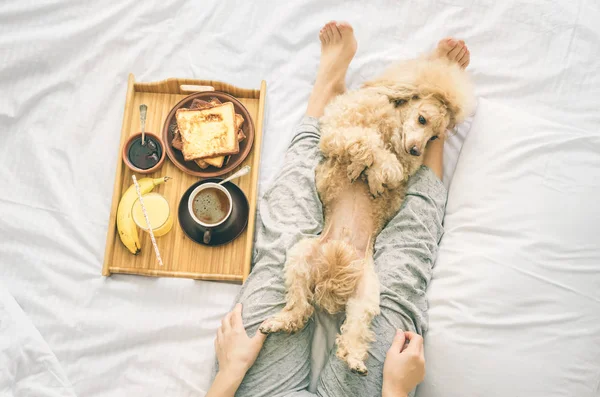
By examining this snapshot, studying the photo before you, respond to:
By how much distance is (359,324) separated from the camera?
139 centimetres

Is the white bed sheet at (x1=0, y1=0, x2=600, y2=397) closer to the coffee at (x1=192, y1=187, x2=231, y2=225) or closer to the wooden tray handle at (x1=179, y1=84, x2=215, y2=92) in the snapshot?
the wooden tray handle at (x1=179, y1=84, x2=215, y2=92)

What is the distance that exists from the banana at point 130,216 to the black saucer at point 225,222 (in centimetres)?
14

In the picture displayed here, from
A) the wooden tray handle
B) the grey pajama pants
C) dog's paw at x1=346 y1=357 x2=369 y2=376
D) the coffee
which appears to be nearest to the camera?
dog's paw at x1=346 y1=357 x2=369 y2=376

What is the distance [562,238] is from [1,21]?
90.1 inches

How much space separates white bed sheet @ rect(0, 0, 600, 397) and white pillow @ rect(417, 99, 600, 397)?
24cm

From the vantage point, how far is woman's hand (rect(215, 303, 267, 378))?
1.38 meters

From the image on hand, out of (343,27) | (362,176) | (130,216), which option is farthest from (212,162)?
(343,27)

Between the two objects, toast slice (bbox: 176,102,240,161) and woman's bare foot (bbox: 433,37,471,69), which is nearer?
toast slice (bbox: 176,102,240,161)

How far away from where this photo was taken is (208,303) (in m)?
1.58

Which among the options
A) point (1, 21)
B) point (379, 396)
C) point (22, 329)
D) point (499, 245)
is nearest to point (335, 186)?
point (499, 245)

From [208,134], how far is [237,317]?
2.26 feet

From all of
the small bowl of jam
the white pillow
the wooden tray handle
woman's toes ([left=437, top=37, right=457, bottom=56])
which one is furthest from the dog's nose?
the small bowl of jam

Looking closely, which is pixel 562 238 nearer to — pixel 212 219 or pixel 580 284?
pixel 580 284

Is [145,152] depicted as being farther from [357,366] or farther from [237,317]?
[357,366]
